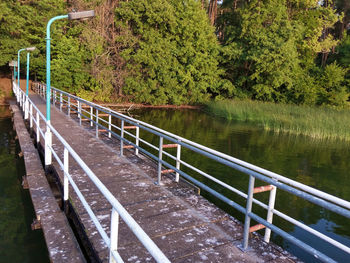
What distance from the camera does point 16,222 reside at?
6355 mm

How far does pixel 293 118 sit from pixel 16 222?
20760 millimetres

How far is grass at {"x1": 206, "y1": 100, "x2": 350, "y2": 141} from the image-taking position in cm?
1948

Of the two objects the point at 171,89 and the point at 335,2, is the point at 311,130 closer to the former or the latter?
the point at 171,89

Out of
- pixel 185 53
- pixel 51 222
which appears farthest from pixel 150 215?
pixel 185 53

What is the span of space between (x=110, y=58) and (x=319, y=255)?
3263cm

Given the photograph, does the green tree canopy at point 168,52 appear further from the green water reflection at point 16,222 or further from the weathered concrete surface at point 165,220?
the weathered concrete surface at point 165,220

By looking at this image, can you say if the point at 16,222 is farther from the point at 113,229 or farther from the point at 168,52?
the point at 168,52

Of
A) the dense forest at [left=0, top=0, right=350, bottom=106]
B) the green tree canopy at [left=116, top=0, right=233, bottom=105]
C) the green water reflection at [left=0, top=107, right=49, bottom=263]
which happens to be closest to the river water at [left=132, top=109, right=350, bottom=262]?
the green water reflection at [left=0, top=107, right=49, bottom=263]

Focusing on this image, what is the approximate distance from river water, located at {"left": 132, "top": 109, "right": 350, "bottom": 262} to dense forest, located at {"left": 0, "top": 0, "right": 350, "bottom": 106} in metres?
13.0

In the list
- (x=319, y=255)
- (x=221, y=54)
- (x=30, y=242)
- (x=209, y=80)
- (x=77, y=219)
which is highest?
(x=221, y=54)

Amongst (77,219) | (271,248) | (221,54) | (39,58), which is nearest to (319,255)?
(271,248)

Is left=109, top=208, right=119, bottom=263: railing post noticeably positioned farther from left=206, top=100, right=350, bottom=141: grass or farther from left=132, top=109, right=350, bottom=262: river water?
left=206, top=100, right=350, bottom=141: grass

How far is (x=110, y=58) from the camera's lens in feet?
108

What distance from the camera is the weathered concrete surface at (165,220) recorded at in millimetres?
3652
